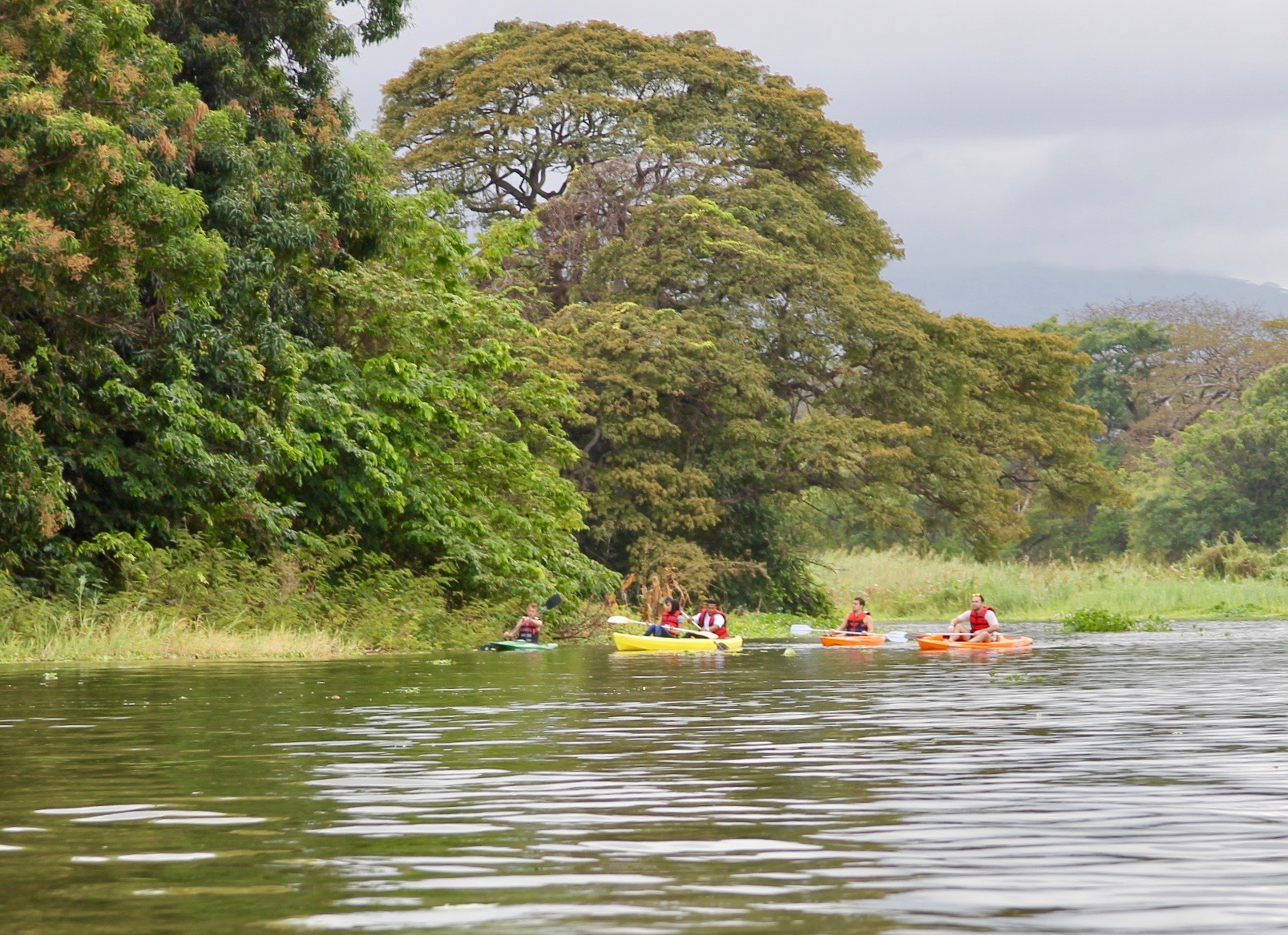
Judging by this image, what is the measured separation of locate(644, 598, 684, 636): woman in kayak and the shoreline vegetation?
222 cm

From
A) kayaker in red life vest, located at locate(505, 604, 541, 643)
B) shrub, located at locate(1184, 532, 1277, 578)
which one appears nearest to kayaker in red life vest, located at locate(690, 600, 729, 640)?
kayaker in red life vest, located at locate(505, 604, 541, 643)

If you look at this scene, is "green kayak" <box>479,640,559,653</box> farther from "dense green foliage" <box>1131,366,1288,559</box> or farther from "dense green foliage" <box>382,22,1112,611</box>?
"dense green foliage" <box>1131,366,1288,559</box>

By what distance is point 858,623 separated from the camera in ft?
108

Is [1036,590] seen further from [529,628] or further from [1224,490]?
[529,628]

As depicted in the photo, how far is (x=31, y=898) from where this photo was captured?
603cm

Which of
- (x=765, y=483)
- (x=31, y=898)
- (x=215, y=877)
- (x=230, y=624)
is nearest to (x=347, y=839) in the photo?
(x=215, y=877)

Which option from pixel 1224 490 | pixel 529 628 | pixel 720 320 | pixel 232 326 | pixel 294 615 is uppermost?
pixel 720 320

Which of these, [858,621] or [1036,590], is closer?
[858,621]

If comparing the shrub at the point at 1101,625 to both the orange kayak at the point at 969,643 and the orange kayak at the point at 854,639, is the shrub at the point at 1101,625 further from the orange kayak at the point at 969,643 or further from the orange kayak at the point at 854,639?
the orange kayak at the point at 969,643

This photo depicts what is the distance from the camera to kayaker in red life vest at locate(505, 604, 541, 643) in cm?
3005

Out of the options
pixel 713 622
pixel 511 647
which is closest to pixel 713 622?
pixel 713 622

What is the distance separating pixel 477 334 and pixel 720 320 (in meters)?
11.0

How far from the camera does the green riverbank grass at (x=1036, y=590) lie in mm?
44250

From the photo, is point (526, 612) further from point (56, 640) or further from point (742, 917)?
point (742, 917)
